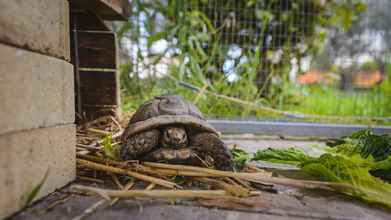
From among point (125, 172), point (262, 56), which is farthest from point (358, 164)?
point (262, 56)

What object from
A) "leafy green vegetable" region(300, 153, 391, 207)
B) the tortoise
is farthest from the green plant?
"leafy green vegetable" region(300, 153, 391, 207)

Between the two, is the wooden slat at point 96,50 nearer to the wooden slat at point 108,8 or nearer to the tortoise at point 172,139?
the wooden slat at point 108,8

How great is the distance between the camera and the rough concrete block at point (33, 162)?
809mm

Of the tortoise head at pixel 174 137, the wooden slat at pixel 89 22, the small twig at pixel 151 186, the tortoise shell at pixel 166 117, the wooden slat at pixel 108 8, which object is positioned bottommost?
the small twig at pixel 151 186

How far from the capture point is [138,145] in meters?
1.34

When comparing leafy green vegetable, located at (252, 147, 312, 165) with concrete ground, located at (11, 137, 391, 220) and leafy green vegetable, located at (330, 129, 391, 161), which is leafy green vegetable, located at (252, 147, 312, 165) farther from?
concrete ground, located at (11, 137, 391, 220)

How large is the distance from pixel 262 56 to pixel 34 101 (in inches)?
123

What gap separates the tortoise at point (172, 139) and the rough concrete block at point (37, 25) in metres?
0.45

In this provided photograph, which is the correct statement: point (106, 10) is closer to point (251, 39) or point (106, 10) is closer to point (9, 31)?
point (9, 31)

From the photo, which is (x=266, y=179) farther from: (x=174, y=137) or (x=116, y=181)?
(x=116, y=181)

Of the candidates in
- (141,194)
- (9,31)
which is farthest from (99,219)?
(9,31)

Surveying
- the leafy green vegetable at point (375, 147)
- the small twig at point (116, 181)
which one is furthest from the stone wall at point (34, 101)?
the leafy green vegetable at point (375, 147)

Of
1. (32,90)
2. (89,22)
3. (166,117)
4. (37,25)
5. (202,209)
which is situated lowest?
(202,209)

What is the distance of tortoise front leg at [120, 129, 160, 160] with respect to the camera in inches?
52.7
